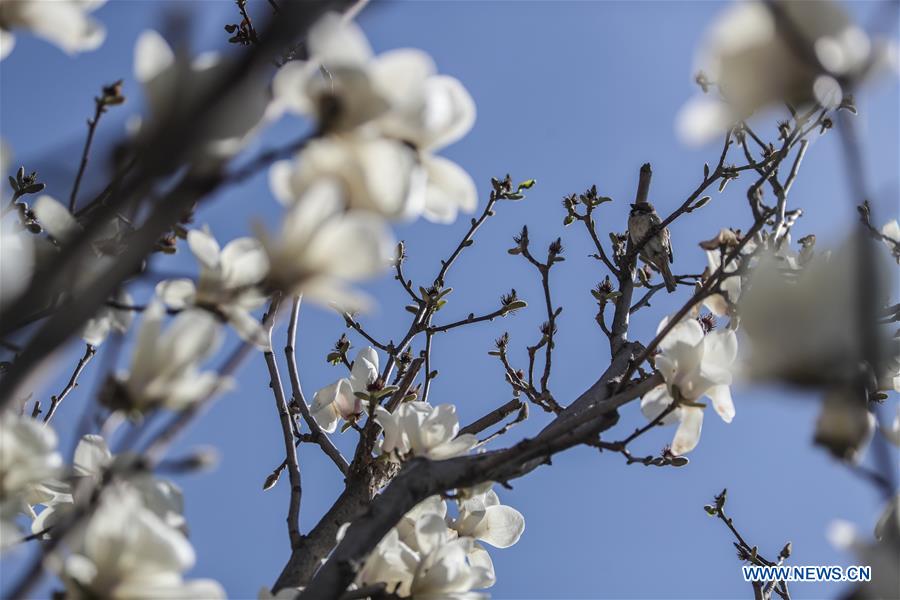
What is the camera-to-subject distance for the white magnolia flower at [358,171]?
32.1 inches

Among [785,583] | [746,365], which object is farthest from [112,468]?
[785,583]

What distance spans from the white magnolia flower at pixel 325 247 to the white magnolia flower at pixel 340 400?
127 centimetres

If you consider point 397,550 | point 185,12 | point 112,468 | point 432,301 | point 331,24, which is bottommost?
point 112,468

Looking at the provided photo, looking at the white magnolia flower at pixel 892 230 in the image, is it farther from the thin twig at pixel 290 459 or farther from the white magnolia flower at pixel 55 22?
the white magnolia flower at pixel 55 22

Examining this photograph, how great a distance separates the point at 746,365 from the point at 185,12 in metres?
0.64

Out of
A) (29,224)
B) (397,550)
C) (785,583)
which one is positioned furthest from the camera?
(785,583)

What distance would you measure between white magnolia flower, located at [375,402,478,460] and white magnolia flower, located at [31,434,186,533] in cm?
47

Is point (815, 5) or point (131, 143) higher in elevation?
point (815, 5)

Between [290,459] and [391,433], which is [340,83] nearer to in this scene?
[391,433]

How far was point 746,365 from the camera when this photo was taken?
0.81 meters

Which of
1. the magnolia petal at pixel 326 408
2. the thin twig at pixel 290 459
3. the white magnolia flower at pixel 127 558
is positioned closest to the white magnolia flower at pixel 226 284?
the white magnolia flower at pixel 127 558

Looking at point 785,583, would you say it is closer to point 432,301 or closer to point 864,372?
point 432,301

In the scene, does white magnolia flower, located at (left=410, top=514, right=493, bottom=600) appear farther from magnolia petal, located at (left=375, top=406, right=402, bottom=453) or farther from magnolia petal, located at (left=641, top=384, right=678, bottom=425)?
magnolia petal, located at (left=641, top=384, right=678, bottom=425)

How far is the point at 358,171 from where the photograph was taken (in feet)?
2.71
